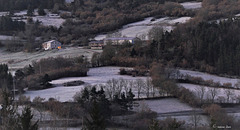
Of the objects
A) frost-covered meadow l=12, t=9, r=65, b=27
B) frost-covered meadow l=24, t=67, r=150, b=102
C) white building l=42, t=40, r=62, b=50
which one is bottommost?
frost-covered meadow l=24, t=67, r=150, b=102

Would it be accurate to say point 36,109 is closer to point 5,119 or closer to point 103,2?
point 5,119

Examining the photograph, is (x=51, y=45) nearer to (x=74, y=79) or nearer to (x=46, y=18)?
(x=46, y=18)

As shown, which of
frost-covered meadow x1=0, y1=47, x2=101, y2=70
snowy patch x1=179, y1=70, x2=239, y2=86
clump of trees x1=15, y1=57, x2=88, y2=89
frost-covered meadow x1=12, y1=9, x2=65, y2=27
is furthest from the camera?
frost-covered meadow x1=12, y1=9, x2=65, y2=27

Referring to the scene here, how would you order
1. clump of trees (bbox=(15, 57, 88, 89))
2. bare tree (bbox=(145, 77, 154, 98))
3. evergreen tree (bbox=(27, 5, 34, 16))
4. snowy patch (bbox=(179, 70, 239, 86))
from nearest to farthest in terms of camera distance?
bare tree (bbox=(145, 77, 154, 98)), clump of trees (bbox=(15, 57, 88, 89)), snowy patch (bbox=(179, 70, 239, 86)), evergreen tree (bbox=(27, 5, 34, 16))

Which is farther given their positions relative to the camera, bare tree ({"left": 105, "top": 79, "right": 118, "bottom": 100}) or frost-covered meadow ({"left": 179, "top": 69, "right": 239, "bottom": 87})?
frost-covered meadow ({"left": 179, "top": 69, "right": 239, "bottom": 87})

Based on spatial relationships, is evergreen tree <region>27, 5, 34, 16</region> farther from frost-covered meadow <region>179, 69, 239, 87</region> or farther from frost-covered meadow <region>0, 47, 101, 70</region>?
frost-covered meadow <region>179, 69, 239, 87</region>

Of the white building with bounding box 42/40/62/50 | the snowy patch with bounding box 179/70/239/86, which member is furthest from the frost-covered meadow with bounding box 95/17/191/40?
the snowy patch with bounding box 179/70/239/86

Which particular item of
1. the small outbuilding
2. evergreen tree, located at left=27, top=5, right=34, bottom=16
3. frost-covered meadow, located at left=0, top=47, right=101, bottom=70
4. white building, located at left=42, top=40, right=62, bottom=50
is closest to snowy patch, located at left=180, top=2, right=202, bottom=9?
the small outbuilding

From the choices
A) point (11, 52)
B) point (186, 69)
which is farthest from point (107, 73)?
point (11, 52)

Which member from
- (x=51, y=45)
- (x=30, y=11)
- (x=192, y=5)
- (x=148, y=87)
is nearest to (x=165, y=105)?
(x=148, y=87)

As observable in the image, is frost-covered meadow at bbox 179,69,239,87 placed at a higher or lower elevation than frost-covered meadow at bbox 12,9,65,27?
lower

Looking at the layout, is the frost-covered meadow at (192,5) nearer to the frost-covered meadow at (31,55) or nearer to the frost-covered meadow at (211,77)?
the frost-covered meadow at (31,55)

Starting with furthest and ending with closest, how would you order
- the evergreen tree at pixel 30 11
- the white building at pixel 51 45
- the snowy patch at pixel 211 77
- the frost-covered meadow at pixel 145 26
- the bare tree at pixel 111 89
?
the evergreen tree at pixel 30 11 < the frost-covered meadow at pixel 145 26 < the white building at pixel 51 45 < the snowy patch at pixel 211 77 < the bare tree at pixel 111 89

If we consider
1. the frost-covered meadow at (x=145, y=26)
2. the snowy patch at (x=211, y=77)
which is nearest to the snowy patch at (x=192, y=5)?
the frost-covered meadow at (x=145, y=26)
